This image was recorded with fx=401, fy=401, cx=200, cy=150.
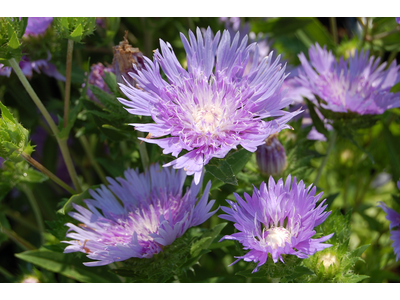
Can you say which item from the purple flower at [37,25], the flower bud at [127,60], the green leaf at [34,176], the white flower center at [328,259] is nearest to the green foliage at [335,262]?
the white flower center at [328,259]

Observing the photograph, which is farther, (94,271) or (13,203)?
(13,203)

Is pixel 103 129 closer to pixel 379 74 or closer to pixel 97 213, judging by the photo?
pixel 97 213

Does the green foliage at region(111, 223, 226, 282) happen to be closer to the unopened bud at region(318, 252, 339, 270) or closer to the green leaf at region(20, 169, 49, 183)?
the unopened bud at region(318, 252, 339, 270)

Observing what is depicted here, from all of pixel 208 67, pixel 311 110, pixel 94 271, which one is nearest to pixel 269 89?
pixel 208 67

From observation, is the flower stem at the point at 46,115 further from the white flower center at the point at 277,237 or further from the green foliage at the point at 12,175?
the white flower center at the point at 277,237

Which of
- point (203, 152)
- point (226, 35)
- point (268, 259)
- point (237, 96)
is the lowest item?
point (268, 259)

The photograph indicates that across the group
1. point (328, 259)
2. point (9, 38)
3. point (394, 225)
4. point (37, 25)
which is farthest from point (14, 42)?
point (394, 225)
